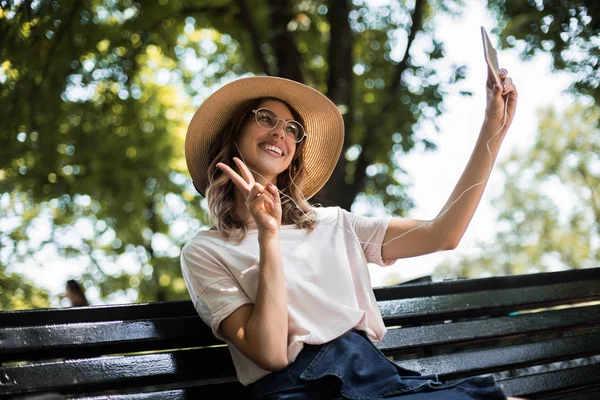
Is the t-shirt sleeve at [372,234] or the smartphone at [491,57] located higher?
the smartphone at [491,57]

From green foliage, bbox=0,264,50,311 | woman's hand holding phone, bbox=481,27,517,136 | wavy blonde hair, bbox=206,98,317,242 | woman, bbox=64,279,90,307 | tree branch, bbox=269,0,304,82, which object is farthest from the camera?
tree branch, bbox=269,0,304,82

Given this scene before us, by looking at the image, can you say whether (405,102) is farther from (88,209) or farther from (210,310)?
(210,310)

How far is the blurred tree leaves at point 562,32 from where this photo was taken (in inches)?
230

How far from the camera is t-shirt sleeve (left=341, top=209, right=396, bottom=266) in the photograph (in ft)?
9.78

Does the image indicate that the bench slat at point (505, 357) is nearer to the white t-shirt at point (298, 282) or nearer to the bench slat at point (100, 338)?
the white t-shirt at point (298, 282)

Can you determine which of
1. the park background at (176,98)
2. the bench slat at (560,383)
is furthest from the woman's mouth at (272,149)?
the park background at (176,98)

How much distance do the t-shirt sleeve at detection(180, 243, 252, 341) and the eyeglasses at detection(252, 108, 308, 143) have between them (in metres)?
0.63

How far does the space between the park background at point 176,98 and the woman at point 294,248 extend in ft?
8.48

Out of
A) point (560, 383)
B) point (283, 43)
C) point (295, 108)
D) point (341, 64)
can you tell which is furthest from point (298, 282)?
point (283, 43)

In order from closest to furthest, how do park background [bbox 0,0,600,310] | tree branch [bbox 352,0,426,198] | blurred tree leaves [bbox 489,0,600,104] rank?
1. blurred tree leaves [bbox 489,0,600,104]
2. park background [bbox 0,0,600,310]
3. tree branch [bbox 352,0,426,198]

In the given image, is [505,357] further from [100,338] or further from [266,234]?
[100,338]

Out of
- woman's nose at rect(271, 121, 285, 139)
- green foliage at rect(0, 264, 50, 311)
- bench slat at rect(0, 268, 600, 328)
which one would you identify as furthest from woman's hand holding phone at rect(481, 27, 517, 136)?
green foliage at rect(0, 264, 50, 311)

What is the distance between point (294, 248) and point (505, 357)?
4.22 ft

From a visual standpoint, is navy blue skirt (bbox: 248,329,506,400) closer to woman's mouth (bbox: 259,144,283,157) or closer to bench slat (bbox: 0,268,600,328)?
bench slat (bbox: 0,268,600,328)
